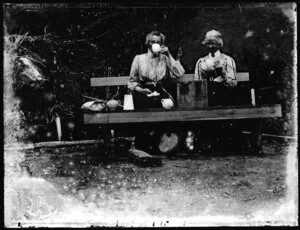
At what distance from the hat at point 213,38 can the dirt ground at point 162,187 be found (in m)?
0.96

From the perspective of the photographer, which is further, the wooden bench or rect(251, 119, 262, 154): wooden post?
rect(251, 119, 262, 154): wooden post

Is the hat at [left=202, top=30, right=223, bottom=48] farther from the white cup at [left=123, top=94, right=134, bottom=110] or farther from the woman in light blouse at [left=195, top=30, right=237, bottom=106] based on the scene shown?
the white cup at [left=123, top=94, right=134, bottom=110]

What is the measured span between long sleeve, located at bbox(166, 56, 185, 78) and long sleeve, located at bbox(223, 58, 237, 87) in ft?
1.21

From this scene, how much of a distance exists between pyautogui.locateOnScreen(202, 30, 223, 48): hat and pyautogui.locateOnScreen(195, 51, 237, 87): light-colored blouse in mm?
82

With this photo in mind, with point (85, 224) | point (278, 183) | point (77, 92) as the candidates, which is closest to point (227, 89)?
point (278, 183)

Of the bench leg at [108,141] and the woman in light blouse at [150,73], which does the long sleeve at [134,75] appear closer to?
the woman in light blouse at [150,73]

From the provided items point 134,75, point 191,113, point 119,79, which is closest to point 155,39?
point 134,75

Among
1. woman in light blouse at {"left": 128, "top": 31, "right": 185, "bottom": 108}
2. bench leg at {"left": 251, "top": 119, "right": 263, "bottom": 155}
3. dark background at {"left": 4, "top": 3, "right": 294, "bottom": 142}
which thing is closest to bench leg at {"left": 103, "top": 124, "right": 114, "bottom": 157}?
dark background at {"left": 4, "top": 3, "right": 294, "bottom": 142}

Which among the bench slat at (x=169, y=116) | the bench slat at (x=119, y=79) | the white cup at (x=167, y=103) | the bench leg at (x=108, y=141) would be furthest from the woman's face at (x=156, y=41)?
the bench leg at (x=108, y=141)

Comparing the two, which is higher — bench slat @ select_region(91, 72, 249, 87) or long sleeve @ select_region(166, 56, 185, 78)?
long sleeve @ select_region(166, 56, 185, 78)

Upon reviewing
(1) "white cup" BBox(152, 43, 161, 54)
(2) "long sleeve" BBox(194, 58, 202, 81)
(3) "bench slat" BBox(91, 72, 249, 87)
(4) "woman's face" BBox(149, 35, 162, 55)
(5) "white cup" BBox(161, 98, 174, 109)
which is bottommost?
(5) "white cup" BBox(161, 98, 174, 109)

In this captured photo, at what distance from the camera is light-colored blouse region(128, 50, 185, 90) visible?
4664mm

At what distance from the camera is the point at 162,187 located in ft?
15.0

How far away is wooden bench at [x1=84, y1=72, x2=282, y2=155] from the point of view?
15.0ft
